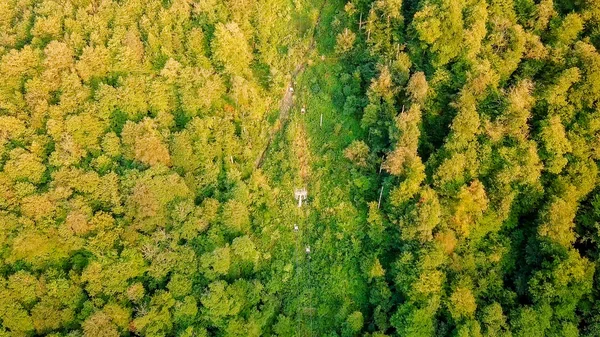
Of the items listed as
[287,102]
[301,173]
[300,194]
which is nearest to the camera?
[300,194]

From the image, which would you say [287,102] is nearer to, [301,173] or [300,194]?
[301,173]

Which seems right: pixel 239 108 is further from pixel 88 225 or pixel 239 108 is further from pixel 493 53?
pixel 493 53

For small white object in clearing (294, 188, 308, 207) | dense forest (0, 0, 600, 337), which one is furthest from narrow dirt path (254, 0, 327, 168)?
small white object in clearing (294, 188, 308, 207)

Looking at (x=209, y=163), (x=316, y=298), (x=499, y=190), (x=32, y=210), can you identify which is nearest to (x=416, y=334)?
(x=316, y=298)

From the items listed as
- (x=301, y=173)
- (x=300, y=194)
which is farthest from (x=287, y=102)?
(x=300, y=194)

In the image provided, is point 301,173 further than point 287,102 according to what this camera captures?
No

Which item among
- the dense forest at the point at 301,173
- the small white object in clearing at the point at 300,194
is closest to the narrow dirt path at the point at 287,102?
the dense forest at the point at 301,173

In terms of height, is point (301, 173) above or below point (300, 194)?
above
